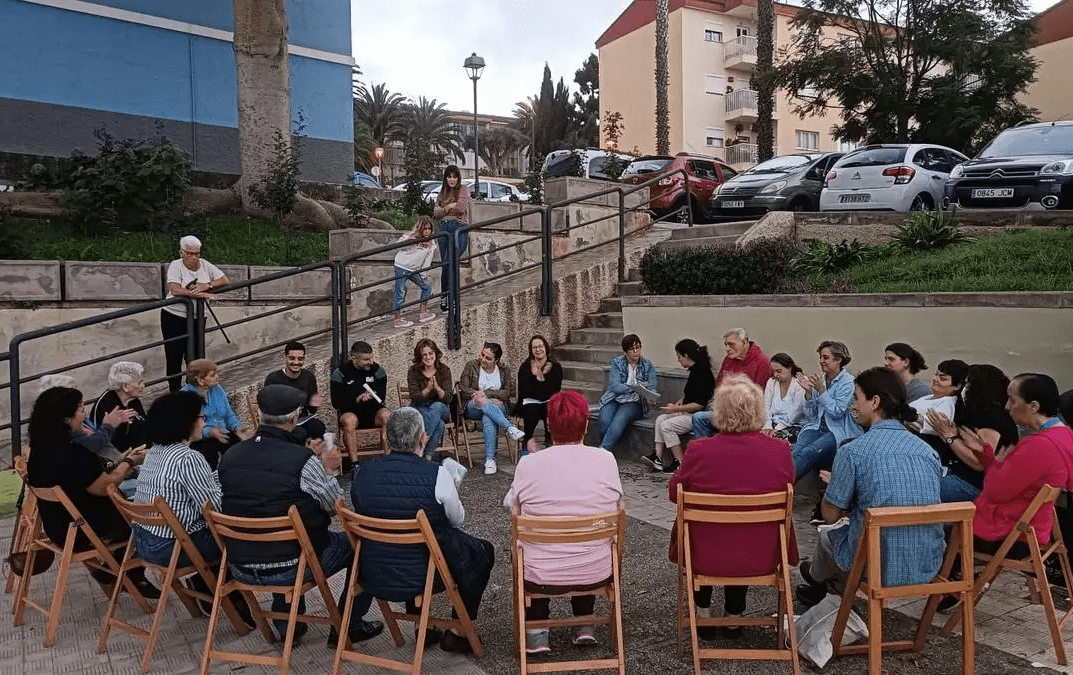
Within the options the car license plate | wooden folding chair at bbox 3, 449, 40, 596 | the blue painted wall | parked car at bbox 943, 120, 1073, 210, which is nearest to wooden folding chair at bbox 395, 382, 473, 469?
wooden folding chair at bbox 3, 449, 40, 596

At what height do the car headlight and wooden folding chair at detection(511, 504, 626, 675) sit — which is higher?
the car headlight

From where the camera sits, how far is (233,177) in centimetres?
1417

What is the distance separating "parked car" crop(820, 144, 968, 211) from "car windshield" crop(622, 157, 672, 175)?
12.4ft

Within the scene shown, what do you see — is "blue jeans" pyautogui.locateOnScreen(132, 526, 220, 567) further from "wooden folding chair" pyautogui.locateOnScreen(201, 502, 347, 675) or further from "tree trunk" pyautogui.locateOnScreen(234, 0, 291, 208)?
"tree trunk" pyautogui.locateOnScreen(234, 0, 291, 208)

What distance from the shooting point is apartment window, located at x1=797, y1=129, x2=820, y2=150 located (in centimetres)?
4119

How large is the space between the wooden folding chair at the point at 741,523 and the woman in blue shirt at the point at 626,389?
3938 mm

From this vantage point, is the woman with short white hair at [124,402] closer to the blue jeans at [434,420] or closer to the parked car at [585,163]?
the blue jeans at [434,420]

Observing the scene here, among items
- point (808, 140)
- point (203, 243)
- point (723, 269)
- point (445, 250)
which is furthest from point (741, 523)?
point (808, 140)

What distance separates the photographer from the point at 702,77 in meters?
37.9

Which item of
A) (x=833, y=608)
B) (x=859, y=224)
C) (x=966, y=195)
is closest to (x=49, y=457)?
(x=833, y=608)

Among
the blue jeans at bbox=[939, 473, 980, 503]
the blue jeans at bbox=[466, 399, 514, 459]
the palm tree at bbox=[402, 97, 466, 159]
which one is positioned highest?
the palm tree at bbox=[402, 97, 466, 159]

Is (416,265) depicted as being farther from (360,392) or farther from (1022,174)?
(1022,174)

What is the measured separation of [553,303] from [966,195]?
554cm

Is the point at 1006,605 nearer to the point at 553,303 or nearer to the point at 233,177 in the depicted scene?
the point at 553,303
